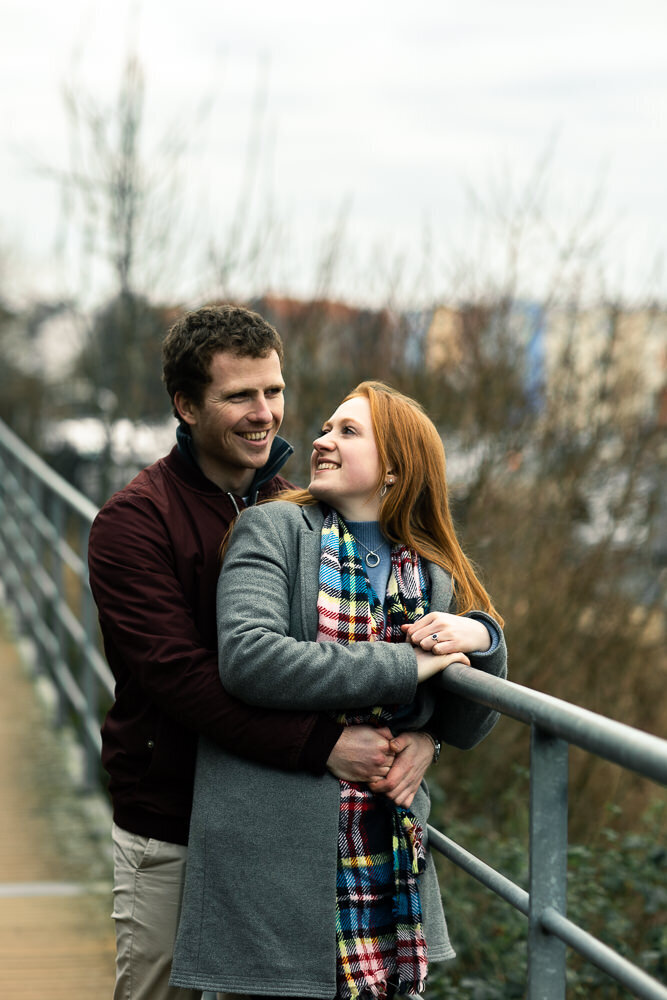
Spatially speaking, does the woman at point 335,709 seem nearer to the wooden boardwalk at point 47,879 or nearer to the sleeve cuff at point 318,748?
the sleeve cuff at point 318,748

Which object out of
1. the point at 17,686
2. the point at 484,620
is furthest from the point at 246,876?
the point at 17,686

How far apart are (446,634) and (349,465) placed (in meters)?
0.35

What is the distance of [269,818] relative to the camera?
203 centimetres

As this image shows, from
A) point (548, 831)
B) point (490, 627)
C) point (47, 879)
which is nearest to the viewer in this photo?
point (548, 831)

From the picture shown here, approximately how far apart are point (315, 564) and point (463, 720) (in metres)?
0.38

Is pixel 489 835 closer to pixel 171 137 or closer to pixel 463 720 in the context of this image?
pixel 463 720

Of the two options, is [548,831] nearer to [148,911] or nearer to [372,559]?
[372,559]

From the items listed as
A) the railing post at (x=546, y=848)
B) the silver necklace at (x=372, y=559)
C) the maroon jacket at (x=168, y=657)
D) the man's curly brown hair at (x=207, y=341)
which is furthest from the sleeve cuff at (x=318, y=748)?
the man's curly brown hair at (x=207, y=341)

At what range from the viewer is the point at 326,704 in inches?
78.3

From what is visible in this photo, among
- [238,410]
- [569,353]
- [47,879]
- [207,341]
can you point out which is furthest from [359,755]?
[569,353]

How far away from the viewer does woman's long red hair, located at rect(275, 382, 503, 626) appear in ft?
7.18

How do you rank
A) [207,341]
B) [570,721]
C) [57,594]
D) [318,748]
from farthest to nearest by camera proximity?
1. [57,594]
2. [207,341]
3. [318,748]
4. [570,721]

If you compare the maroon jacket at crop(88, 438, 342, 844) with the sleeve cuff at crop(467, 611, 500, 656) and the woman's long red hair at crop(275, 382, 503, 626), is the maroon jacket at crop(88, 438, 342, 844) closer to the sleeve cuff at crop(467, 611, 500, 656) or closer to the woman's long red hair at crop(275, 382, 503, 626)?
the woman's long red hair at crop(275, 382, 503, 626)

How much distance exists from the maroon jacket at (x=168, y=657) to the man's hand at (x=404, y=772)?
0.40 ft
